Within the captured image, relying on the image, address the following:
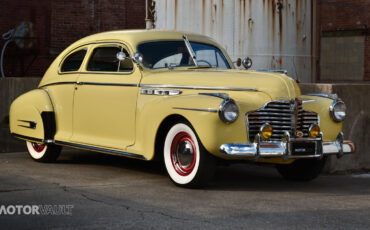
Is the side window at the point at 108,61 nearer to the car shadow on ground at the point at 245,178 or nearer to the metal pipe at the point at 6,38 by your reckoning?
the car shadow on ground at the point at 245,178

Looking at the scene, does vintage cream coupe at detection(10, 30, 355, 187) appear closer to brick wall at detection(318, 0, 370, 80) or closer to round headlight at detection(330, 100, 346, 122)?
round headlight at detection(330, 100, 346, 122)

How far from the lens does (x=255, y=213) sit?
217 inches

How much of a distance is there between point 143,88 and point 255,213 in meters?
2.37

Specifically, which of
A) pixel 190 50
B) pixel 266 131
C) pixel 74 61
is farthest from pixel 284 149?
pixel 74 61

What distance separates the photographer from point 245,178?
7.77 metres

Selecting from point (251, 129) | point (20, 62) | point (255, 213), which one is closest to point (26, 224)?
point (255, 213)

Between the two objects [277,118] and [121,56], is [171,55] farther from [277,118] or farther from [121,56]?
[277,118]

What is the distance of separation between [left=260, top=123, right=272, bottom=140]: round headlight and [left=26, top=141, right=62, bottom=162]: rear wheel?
328 cm

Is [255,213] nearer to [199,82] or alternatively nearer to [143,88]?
[199,82]

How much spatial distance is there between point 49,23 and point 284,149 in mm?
13692

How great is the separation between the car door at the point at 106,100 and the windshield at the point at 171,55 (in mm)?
214

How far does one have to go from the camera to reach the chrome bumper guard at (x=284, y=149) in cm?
631

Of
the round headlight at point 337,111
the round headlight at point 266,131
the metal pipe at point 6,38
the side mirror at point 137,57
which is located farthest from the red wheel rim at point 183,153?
the metal pipe at point 6,38

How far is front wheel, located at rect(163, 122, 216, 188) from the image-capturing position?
21.4 ft
